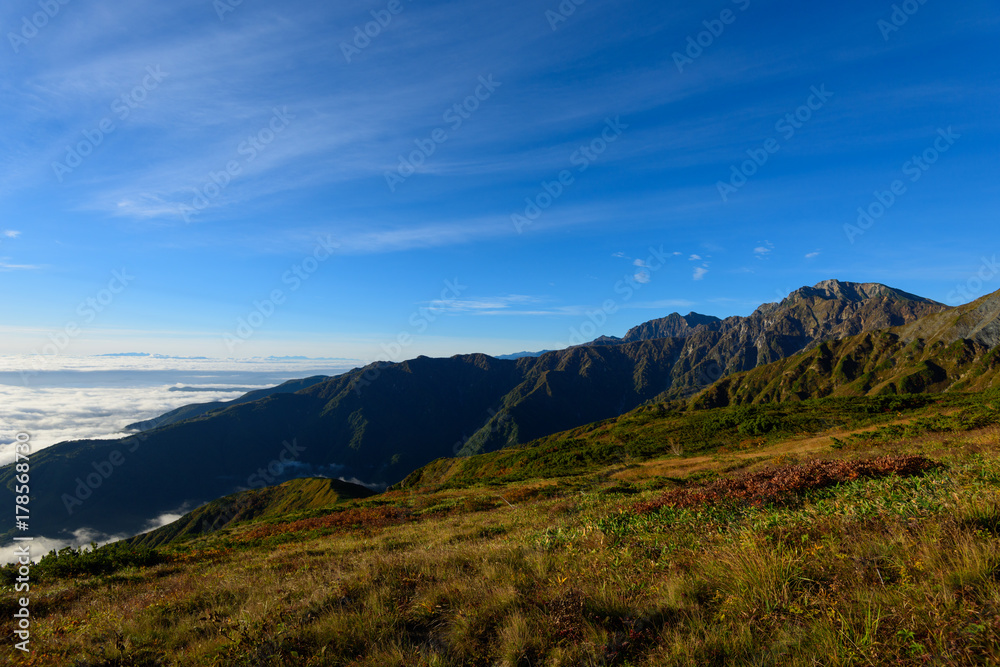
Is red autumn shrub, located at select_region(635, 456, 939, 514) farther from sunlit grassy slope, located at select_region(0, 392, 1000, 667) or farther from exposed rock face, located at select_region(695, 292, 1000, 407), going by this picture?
exposed rock face, located at select_region(695, 292, 1000, 407)

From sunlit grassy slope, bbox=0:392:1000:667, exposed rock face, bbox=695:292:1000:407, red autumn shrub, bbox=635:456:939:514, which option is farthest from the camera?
exposed rock face, bbox=695:292:1000:407

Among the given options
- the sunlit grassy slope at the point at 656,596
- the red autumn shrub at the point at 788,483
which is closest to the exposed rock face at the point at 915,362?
the red autumn shrub at the point at 788,483

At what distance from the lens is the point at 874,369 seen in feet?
536

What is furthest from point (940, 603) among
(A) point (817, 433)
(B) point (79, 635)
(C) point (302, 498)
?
(C) point (302, 498)

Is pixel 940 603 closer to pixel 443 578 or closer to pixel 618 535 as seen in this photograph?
pixel 618 535

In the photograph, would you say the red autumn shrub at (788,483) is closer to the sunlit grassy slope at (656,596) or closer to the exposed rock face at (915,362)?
the sunlit grassy slope at (656,596)

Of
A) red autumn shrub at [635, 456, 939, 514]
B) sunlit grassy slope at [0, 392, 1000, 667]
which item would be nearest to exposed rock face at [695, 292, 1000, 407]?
red autumn shrub at [635, 456, 939, 514]

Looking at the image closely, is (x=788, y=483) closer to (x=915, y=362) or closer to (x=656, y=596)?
(x=656, y=596)

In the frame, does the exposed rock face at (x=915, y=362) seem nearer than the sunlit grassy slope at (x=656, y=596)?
No

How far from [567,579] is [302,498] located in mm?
111319

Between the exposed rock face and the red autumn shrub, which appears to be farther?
the exposed rock face

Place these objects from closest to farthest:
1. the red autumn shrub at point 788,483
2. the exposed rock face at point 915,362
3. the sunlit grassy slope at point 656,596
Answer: the sunlit grassy slope at point 656,596 → the red autumn shrub at point 788,483 → the exposed rock face at point 915,362

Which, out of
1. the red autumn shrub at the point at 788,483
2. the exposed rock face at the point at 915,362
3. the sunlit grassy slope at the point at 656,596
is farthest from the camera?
the exposed rock face at the point at 915,362

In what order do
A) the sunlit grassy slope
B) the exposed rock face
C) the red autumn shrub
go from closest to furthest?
the sunlit grassy slope
the red autumn shrub
the exposed rock face
